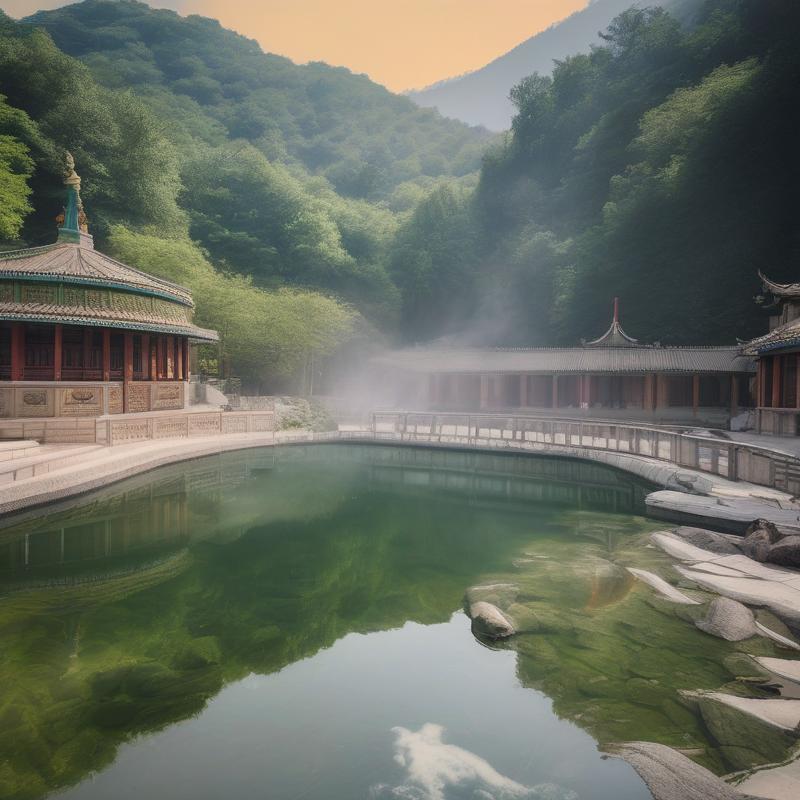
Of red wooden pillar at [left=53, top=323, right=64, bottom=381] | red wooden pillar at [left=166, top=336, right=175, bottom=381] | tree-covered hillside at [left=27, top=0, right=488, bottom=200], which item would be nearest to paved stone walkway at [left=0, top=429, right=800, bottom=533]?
red wooden pillar at [left=53, top=323, right=64, bottom=381]

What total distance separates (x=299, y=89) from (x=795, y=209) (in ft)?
Result: 281

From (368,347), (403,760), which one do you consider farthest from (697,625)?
(368,347)

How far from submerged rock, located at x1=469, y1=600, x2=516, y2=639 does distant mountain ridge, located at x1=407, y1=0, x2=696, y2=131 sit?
14431cm

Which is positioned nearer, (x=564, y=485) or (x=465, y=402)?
(x=564, y=485)

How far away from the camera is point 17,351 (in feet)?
67.9

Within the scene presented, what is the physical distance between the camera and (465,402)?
1383 inches

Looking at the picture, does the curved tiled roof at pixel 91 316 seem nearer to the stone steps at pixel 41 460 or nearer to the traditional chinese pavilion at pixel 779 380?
the stone steps at pixel 41 460

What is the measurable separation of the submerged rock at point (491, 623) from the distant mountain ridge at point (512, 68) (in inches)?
5682

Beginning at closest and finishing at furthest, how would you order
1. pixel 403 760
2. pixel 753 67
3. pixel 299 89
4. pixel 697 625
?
pixel 403 760 < pixel 697 625 < pixel 753 67 < pixel 299 89

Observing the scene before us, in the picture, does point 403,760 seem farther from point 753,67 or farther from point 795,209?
point 753,67

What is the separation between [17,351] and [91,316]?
9.48 feet

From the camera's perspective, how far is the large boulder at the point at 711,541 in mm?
10070

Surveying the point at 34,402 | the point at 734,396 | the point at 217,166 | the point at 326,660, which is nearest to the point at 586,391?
the point at 734,396

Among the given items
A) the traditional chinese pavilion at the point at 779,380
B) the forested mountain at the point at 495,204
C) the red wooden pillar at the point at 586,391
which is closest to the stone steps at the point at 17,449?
the forested mountain at the point at 495,204
